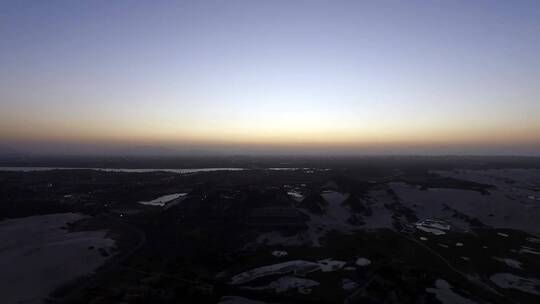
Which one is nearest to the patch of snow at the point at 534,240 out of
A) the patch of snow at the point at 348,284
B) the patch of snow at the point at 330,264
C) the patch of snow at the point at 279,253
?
the patch of snow at the point at 330,264

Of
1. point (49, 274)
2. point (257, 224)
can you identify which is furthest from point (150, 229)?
point (49, 274)

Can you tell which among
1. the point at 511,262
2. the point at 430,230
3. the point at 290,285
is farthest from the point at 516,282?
the point at 290,285

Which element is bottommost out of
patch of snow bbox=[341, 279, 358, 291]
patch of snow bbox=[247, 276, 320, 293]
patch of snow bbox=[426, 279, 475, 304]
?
patch of snow bbox=[426, 279, 475, 304]

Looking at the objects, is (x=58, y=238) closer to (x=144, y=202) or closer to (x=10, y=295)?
(x=10, y=295)

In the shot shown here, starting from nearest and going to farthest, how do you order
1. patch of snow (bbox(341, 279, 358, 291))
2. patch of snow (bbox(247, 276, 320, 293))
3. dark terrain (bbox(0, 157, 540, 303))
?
dark terrain (bbox(0, 157, 540, 303))
patch of snow (bbox(247, 276, 320, 293))
patch of snow (bbox(341, 279, 358, 291))

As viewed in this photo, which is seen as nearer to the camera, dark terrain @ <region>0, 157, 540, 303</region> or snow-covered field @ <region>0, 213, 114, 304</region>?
dark terrain @ <region>0, 157, 540, 303</region>

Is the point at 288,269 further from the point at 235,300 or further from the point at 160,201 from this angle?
the point at 160,201

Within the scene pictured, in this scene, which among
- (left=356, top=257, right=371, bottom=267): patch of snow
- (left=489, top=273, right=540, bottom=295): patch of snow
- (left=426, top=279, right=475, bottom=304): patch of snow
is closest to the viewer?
(left=426, top=279, right=475, bottom=304): patch of snow

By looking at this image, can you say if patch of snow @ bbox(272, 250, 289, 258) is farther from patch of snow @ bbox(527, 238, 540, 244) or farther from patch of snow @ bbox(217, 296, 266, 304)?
patch of snow @ bbox(527, 238, 540, 244)

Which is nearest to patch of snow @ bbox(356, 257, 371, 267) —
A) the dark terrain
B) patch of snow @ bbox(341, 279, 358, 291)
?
the dark terrain
